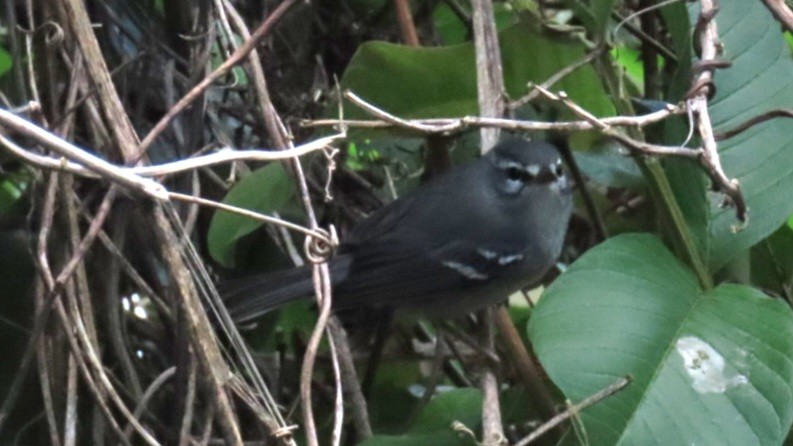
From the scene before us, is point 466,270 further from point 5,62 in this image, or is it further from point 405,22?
point 5,62

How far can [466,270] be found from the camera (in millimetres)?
2938

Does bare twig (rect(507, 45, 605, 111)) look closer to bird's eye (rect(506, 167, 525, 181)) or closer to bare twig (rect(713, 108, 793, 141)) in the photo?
bare twig (rect(713, 108, 793, 141))

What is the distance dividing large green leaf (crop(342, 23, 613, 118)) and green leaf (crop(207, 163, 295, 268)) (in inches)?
9.2

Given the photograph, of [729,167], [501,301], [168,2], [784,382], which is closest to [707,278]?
[729,167]

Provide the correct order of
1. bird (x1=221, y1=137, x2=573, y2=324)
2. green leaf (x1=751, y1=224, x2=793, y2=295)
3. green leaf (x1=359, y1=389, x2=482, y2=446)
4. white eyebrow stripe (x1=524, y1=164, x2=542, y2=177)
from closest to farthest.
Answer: green leaf (x1=359, y1=389, x2=482, y2=446) < green leaf (x1=751, y1=224, x2=793, y2=295) < bird (x1=221, y1=137, x2=573, y2=324) < white eyebrow stripe (x1=524, y1=164, x2=542, y2=177)

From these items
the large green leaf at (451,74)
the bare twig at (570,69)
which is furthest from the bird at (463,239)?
the bare twig at (570,69)

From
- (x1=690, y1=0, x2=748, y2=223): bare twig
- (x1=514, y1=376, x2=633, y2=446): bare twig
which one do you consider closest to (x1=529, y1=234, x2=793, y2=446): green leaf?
(x1=514, y1=376, x2=633, y2=446): bare twig

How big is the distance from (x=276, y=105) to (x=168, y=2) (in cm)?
30

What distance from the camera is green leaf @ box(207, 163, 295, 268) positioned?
2.07 m

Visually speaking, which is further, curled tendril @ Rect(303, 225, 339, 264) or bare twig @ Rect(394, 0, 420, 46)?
bare twig @ Rect(394, 0, 420, 46)

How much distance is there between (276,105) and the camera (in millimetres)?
2459

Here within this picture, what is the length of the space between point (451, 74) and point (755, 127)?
0.55 metres

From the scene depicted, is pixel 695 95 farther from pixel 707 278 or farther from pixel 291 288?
pixel 291 288

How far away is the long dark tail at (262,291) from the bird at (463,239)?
48mm
